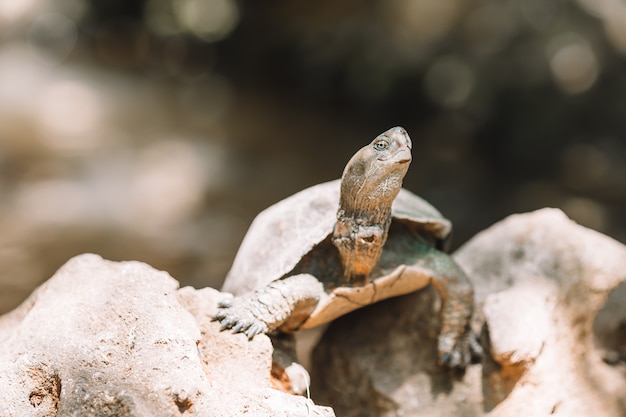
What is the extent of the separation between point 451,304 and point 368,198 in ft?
1.60

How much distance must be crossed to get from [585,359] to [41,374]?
5.16ft

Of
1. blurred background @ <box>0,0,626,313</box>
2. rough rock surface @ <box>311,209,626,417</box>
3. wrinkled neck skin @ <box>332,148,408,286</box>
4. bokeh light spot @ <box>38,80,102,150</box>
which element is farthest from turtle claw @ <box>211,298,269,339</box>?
bokeh light spot @ <box>38,80,102,150</box>

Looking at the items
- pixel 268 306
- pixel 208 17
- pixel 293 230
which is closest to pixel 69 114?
pixel 208 17

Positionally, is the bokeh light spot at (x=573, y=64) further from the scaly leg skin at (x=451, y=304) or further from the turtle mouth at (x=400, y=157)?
the turtle mouth at (x=400, y=157)

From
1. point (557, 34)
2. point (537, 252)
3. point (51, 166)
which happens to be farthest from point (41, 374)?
point (557, 34)

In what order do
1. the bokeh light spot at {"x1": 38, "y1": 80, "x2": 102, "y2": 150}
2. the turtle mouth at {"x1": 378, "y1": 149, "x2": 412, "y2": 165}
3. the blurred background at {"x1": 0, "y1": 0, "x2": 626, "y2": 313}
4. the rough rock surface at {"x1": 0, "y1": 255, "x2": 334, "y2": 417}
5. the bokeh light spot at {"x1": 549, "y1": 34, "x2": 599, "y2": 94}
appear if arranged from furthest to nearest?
the bokeh light spot at {"x1": 38, "y1": 80, "x2": 102, "y2": 150} < the bokeh light spot at {"x1": 549, "y1": 34, "x2": 599, "y2": 94} < the blurred background at {"x1": 0, "y1": 0, "x2": 626, "y2": 313} < the turtle mouth at {"x1": 378, "y1": 149, "x2": 412, "y2": 165} < the rough rock surface at {"x1": 0, "y1": 255, "x2": 334, "y2": 417}

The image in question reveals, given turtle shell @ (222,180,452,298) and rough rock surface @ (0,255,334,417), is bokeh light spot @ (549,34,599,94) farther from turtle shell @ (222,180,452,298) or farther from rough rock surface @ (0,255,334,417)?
rough rock surface @ (0,255,334,417)

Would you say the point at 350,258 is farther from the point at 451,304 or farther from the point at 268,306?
the point at 451,304

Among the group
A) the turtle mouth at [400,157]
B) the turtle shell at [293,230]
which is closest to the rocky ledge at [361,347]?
the turtle shell at [293,230]

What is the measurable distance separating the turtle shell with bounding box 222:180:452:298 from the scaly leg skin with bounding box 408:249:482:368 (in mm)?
139

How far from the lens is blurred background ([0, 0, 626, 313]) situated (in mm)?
5113

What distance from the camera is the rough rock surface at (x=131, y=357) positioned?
5.24 feet

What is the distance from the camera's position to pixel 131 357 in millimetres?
1683

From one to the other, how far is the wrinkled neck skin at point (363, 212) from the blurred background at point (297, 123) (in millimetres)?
2371
